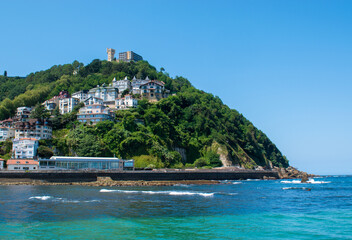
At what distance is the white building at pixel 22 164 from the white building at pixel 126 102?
37.6 m

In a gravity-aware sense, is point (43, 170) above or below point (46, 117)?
below

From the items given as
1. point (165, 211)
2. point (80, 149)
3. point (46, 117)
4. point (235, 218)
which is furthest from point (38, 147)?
point (235, 218)

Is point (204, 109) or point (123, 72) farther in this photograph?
point (123, 72)

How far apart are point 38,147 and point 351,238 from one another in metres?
67.7

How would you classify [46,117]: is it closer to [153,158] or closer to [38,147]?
[38,147]

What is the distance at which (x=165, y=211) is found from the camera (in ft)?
89.7

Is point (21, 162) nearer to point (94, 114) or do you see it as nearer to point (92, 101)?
point (94, 114)

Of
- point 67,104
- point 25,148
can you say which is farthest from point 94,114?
point 67,104

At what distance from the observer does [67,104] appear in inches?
3957

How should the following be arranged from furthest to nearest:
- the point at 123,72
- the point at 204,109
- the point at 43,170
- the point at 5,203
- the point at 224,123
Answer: the point at 123,72
the point at 224,123
the point at 204,109
the point at 43,170
the point at 5,203

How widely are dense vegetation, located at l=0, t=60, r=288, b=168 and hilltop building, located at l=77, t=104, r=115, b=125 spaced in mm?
2181

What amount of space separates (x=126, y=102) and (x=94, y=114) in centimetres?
1651

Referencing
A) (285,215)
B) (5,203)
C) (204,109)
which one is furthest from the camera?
(204,109)

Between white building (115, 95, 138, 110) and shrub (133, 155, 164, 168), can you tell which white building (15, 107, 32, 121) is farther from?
shrub (133, 155, 164, 168)
